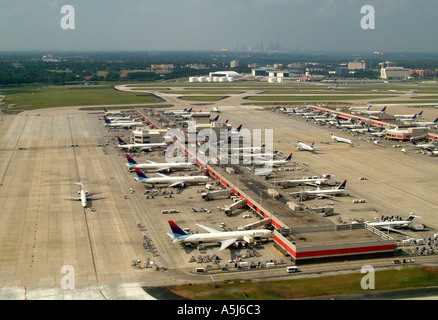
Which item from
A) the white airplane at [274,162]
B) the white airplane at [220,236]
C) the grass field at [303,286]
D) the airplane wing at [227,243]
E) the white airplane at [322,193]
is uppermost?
the white airplane at [274,162]

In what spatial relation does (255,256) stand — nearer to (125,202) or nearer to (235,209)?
(235,209)

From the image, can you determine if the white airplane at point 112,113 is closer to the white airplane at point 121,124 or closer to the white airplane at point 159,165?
the white airplane at point 121,124

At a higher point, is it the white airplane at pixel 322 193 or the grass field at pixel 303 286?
the white airplane at pixel 322 193

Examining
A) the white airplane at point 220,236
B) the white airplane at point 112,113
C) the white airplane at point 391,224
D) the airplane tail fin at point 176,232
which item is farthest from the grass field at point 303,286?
the white airplane at point 112,113

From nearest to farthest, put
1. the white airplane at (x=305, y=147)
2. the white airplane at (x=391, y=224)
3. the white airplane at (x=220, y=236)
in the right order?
the white airplane at (x=220, y=236)
the white airplane at (x=391, y=224)
the white airplane at (x=305, y=147)

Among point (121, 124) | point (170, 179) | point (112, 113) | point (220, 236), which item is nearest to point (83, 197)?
point (170, 179)

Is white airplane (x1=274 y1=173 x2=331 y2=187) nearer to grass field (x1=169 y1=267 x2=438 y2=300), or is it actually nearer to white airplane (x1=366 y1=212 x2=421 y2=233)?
white airplane (x1=366 y1=212 x2=421 y2=233)

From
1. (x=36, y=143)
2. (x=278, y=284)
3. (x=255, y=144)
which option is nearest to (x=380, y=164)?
(x=255, y=144)
